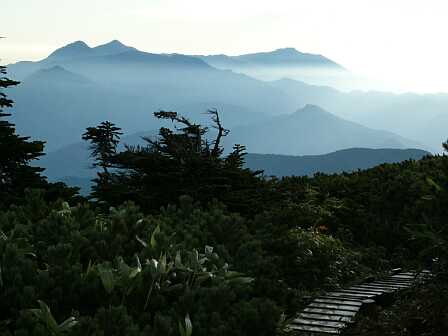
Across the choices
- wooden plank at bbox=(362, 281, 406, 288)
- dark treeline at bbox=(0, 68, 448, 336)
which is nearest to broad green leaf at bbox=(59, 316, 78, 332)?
dark treeline at bbox=(0, 68, 448, 336)

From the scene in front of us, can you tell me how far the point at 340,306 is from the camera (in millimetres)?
8492

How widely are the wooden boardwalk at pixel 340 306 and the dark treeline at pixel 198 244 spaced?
1.02 ft

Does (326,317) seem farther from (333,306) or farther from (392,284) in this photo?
(392,284)

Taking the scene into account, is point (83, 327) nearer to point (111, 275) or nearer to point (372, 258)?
point (111, 275)

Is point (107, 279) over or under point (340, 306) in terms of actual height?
over

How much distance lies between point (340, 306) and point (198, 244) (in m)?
4.39

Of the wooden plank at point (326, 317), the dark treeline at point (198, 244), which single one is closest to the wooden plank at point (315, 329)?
the wooden plank at point (326, 317)

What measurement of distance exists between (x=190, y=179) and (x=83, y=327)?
1076 cm

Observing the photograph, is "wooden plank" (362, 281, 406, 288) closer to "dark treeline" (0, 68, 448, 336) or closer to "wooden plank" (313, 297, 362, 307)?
"dark treeline" (0, 68, 448, 336)

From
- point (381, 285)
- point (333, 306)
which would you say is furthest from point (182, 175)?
point (333, 306)

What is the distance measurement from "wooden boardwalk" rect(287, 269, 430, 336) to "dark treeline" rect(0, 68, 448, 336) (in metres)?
0.31

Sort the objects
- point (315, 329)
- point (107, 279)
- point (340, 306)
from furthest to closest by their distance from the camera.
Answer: point (340, 306) < point (315, 329) < point (107, 279)

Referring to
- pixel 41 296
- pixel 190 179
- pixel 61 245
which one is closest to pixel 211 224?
pixel 61 245

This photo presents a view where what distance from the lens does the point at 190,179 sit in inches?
535
